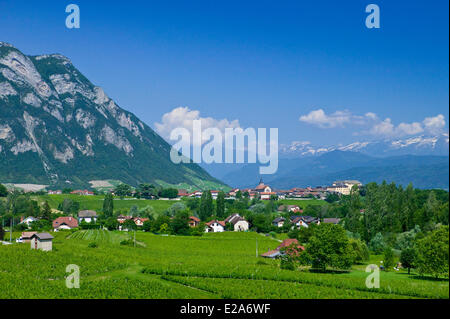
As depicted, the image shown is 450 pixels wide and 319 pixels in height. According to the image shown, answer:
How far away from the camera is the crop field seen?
37406 mm

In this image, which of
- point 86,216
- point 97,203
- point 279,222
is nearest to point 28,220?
point 86,216

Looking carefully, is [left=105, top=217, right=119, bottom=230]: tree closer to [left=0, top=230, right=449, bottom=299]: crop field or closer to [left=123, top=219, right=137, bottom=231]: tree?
[left=123, top=219, right=137, bottom=231]: tree

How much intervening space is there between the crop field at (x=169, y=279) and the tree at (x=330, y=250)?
193 centimetres

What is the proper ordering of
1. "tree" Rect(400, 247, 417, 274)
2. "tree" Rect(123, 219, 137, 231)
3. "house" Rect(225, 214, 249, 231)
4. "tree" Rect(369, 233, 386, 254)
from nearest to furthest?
"tree" Rect(400, 247, 417, 274) < "tree" Rect(369, 233, 386, 254) < "tree" Rect(123, 219, 137, 231) < "house" Rect(225, 214, 249, 231)

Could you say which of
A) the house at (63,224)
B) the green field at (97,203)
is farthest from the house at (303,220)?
the house at (63,224)

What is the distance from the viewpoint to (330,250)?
54.4 m

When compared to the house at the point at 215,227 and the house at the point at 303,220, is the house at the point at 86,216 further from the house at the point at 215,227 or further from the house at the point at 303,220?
the house at the point at 303,220

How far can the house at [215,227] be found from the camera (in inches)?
4355

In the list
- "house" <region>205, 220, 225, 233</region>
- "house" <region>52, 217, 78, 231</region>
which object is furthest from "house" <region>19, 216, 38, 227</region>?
"house" <region>205, 220, 225, 233</region>

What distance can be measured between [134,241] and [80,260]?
79.0 ft

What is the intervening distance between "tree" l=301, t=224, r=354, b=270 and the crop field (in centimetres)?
193
